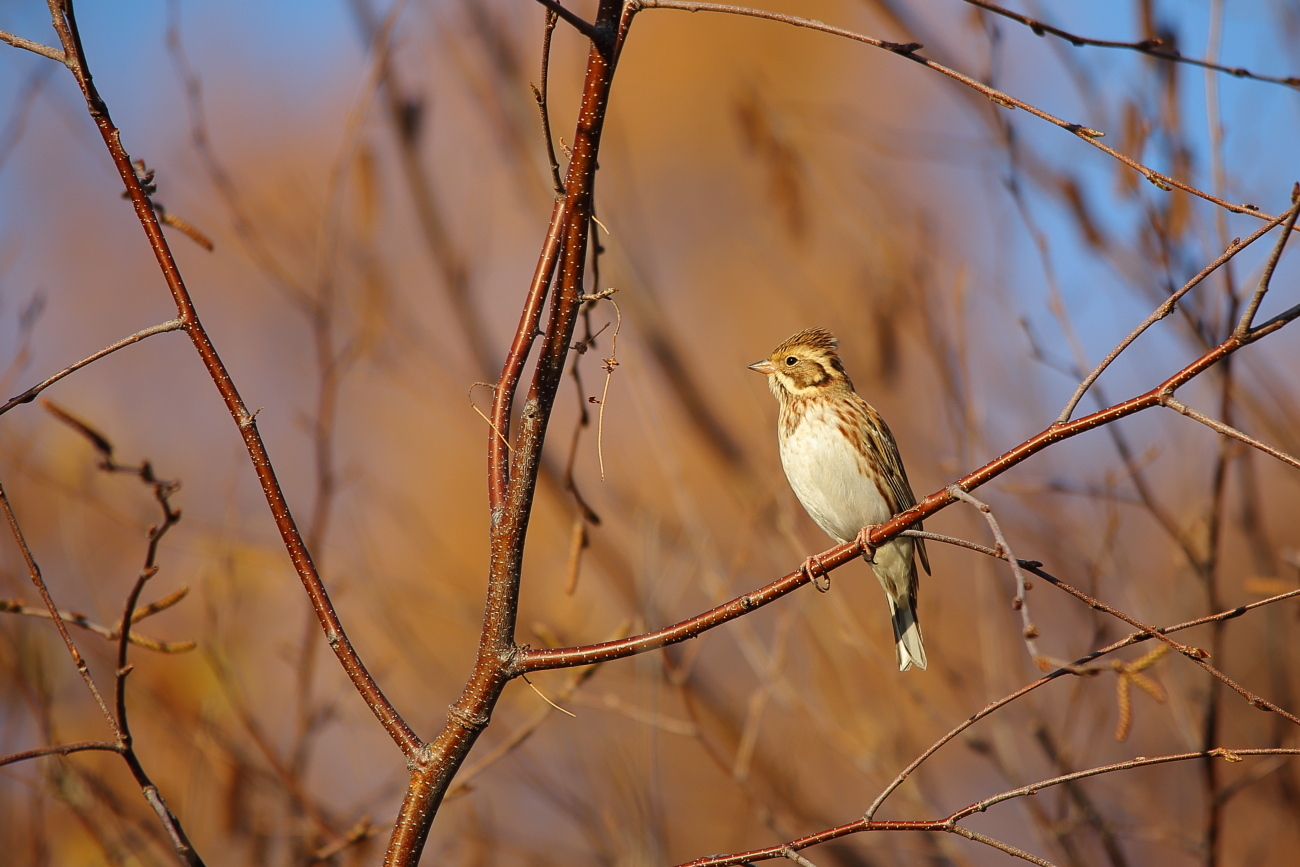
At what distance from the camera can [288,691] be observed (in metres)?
9.20

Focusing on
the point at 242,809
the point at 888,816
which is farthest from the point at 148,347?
the point at 888,816

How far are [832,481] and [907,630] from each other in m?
0.74

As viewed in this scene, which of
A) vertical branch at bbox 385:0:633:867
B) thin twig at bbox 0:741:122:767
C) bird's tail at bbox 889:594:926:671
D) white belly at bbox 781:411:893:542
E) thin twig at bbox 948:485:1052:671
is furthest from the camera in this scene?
white belly at bbox 781:411:893:542

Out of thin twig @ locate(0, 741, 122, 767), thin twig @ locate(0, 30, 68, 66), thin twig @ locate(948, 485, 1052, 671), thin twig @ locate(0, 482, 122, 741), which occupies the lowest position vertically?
thin twig @ locate(948, 485, 1052, 671)

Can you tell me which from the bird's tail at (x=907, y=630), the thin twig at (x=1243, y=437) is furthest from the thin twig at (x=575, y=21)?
the bird's tail at (x=907, y=630)

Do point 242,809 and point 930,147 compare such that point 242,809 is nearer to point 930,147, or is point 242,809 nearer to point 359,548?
point 359,548

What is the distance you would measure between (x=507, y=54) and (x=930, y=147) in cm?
196

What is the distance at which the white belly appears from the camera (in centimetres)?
447

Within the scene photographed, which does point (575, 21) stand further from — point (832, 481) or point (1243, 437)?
point (832, 481)

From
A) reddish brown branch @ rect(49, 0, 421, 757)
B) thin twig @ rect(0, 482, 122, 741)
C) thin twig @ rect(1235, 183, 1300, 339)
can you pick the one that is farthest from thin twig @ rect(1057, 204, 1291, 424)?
thin twig @ rect(0, 482, 122, 741)

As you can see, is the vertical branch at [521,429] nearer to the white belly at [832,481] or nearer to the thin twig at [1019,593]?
the thin twig at [1019,593]

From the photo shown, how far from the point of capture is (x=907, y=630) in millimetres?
4523

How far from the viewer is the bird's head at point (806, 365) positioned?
15.8ft

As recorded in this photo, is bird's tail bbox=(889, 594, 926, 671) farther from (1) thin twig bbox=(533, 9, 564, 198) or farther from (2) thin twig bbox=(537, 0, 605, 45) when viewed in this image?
(2) thin twig bbox=(537, 0, 605, 45)
